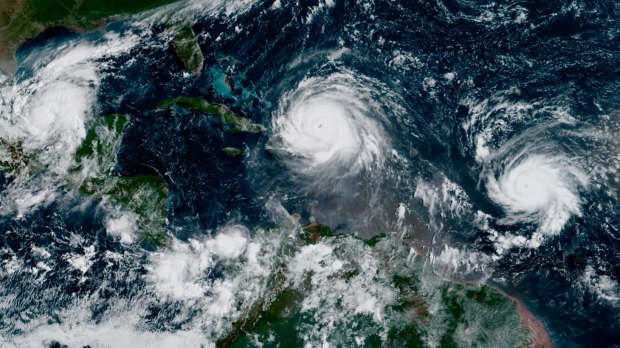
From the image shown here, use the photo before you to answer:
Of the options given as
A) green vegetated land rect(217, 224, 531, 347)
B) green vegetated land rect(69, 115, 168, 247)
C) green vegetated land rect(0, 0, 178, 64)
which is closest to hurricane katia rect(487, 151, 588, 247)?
green vegetated land rect(217, 224, 531, 347)

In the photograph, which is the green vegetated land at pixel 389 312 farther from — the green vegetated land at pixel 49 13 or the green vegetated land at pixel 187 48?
the green vegetated land at pixel 49 13

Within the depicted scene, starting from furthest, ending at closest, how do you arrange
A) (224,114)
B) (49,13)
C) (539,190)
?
1. (49,13)
2. (224,114)
3. (539,190)

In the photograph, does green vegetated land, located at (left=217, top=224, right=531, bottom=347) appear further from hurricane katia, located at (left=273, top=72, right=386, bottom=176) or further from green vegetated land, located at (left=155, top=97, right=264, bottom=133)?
green vegetated land, located at (left=155, top=97, right=264, bottom=133)

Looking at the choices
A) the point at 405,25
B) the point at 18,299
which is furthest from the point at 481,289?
the point at 18,299

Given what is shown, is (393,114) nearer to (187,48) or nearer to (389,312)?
(389,312)

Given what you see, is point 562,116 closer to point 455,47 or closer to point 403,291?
point 455,47

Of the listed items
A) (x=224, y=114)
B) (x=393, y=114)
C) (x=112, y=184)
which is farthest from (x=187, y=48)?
(x=393, y=114)

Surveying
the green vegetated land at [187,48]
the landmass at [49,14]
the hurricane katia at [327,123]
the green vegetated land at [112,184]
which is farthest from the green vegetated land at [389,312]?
the landmass at [49,14]
